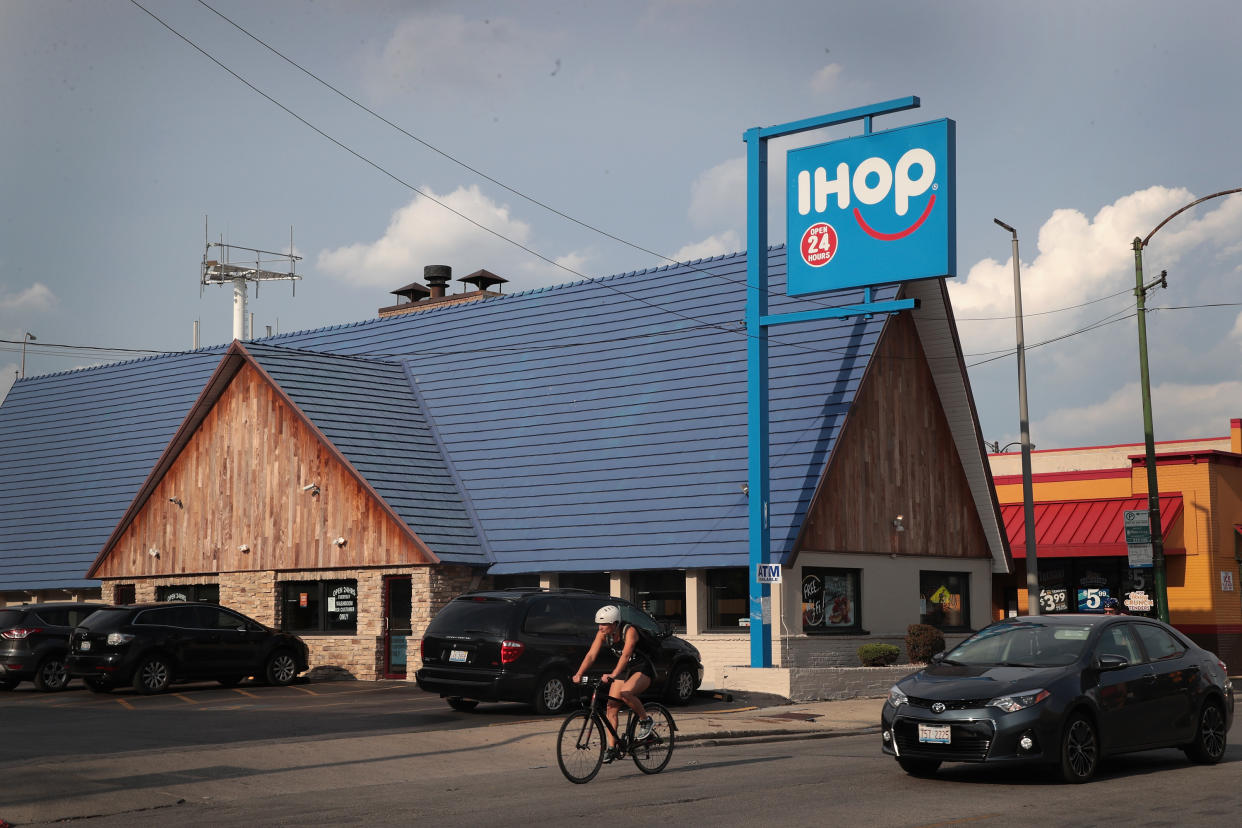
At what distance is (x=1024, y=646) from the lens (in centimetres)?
1379

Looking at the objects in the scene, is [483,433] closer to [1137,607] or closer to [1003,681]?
[1137,607]

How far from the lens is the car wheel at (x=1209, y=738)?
46.7ft

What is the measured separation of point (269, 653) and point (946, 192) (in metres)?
15.1

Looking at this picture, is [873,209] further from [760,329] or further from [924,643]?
[924,643]

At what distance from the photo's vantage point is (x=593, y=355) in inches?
1240

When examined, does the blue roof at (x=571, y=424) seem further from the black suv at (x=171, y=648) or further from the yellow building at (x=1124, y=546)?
the yellow building at (x=1124, y=546)

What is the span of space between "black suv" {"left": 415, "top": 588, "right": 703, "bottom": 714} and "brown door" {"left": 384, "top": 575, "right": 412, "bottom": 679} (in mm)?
7422

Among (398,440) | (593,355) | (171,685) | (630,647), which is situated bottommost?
(171,685)

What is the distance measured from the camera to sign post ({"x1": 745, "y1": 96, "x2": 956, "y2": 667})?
22.6 m

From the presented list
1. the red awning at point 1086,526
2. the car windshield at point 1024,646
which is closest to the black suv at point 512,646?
the car windshield at point 1024,646

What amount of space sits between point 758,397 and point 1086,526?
50.4 ft

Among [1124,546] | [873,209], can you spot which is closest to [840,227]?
[873,209]

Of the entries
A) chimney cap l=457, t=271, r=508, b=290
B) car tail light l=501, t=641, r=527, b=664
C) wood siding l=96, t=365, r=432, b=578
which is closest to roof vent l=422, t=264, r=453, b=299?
chimney cap l=457, t=271, r=508, b=290

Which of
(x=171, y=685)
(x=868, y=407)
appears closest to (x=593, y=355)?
(x=868, y=407)
